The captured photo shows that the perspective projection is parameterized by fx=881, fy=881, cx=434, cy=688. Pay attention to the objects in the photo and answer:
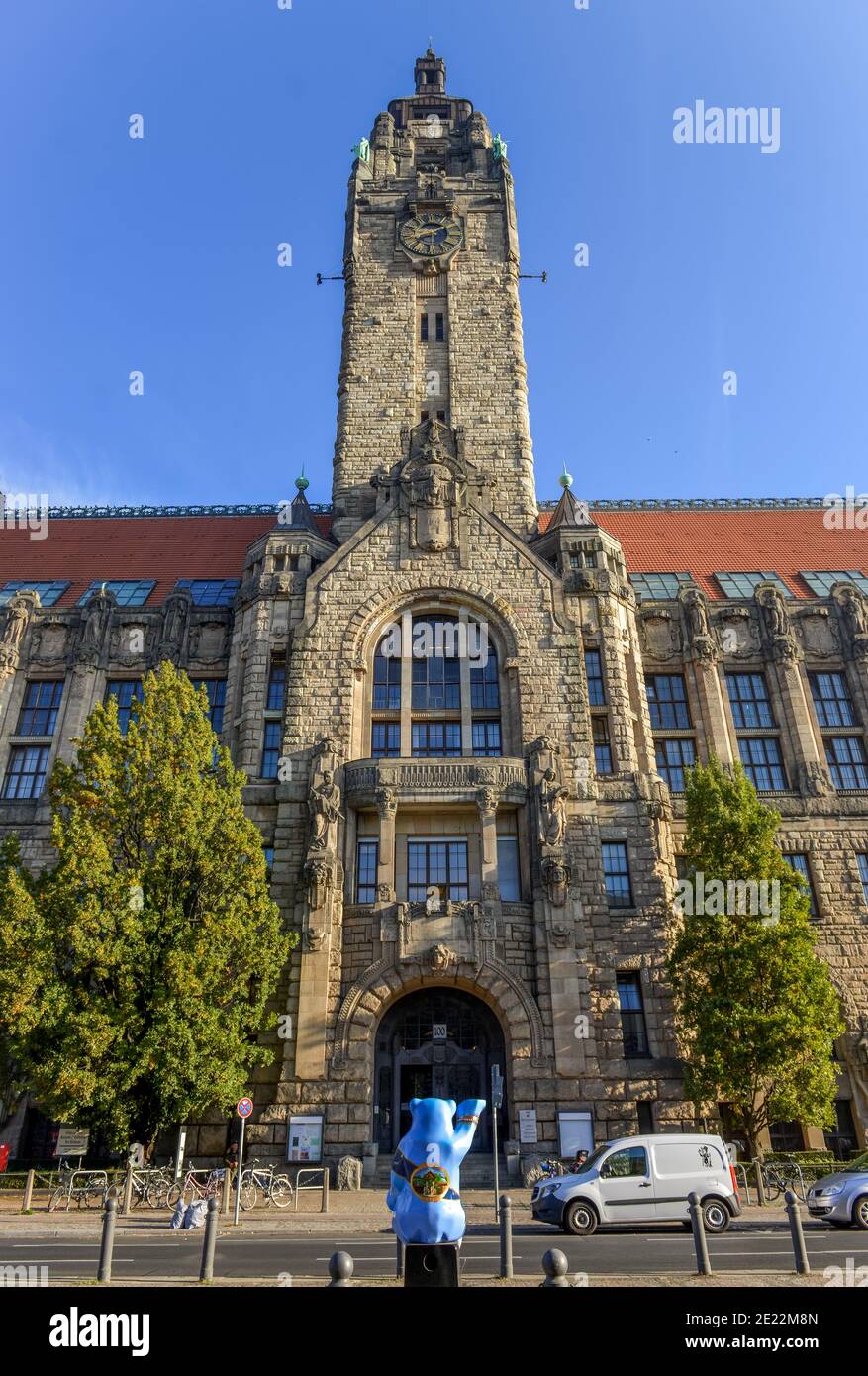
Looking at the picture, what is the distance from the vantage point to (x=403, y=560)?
33.8 metres

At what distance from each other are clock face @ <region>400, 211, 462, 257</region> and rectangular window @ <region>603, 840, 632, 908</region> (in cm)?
2953

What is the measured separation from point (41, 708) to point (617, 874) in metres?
23.4

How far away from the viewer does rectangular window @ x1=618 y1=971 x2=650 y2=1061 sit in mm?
26953

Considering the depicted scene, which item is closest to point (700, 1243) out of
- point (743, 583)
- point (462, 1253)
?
point (462, 1253)

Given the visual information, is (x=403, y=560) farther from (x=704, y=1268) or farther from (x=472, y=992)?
(x=704, y=1268)

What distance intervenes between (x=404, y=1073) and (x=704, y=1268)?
55.8ft

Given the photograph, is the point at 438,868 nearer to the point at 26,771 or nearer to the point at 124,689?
the point at 124,689

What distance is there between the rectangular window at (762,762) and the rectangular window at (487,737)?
408 inches

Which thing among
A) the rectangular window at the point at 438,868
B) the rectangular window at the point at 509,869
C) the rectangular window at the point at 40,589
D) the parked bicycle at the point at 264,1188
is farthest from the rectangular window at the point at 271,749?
the rectangular window at the point at 40,589

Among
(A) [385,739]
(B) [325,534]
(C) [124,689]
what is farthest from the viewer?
(B) [325,534]

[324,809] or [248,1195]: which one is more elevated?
[324,809]

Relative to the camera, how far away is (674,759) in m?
34.5

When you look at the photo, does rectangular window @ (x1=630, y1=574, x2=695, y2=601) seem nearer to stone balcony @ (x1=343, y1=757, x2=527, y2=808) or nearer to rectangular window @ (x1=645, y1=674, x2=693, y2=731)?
rectangular window @ (x1=645, y1=674, x2=693, y2=731)

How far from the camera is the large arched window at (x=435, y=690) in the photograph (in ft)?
103
